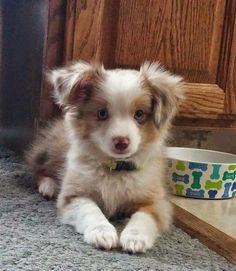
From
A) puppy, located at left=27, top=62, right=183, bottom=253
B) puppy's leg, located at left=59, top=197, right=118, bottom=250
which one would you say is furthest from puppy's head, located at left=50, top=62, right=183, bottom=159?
puppy's leg, located at left=59, top=197, right=118, bottom=250

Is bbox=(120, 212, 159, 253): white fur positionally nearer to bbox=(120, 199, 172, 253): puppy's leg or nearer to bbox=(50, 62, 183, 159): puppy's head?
bbox=(120, 199, 172, 253): puppy's leg

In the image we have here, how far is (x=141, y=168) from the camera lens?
143 cm

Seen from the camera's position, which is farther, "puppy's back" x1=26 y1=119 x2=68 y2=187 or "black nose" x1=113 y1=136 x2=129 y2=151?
"puppy's back" x1=26 y1=119 x2=68 y2=187

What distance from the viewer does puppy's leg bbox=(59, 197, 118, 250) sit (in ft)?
3.73

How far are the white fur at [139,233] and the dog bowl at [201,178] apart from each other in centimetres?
44

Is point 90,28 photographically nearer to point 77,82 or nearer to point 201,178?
point 77,82

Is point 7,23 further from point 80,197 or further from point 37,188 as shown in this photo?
point 80,197

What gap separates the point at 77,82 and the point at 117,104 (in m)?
0.14

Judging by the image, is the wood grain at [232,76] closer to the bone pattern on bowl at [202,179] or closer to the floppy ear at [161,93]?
the bone pattern on bowl at [202,179]

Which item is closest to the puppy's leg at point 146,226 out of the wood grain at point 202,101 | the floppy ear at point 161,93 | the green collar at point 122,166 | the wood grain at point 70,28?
the green collar at point 122,166

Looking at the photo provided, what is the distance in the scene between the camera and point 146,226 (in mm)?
1230

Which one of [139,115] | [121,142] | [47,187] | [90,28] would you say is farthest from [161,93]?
[47,187]

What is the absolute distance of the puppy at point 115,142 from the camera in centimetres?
129

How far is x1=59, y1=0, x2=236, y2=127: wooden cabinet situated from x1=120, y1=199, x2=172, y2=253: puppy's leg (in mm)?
484
